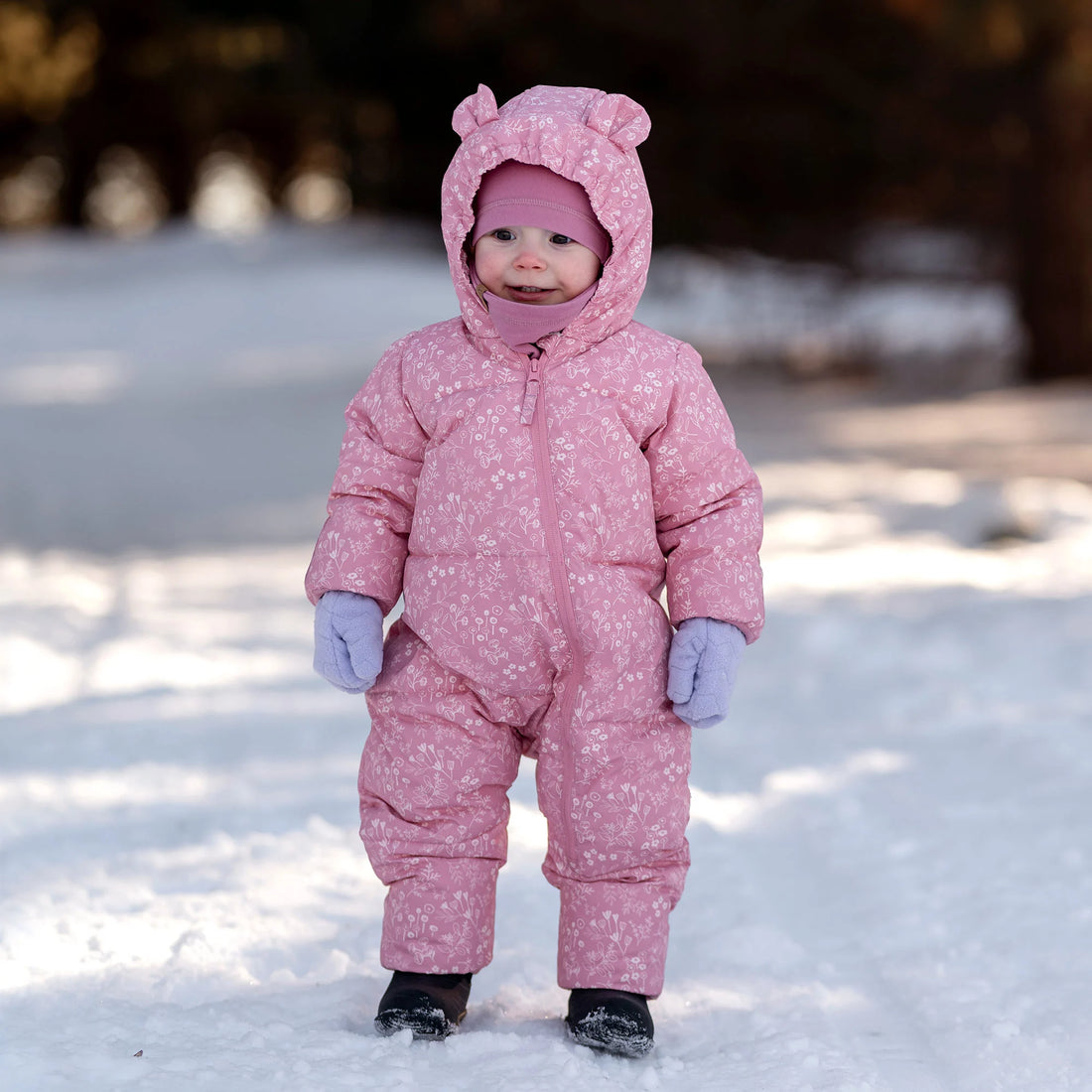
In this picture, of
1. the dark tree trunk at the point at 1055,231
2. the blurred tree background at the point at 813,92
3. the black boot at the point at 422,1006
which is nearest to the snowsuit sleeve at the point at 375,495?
the black boot at the point at 422,1006

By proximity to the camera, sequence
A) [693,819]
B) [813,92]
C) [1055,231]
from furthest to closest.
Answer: [813,92]
[1055,231]
[693,819]

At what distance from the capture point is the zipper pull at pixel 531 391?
82.5 inches

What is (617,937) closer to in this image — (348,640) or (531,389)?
(348,640)

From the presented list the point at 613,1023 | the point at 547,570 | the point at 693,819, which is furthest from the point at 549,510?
the point at 693,819

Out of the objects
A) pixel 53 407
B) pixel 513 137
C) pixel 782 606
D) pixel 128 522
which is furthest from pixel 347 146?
pixel 513 137

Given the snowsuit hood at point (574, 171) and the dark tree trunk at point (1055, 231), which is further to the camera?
the dark tree trunk at point (1055, 231)

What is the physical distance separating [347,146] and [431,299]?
549 cm

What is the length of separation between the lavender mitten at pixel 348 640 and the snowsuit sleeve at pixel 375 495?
0.07 ft

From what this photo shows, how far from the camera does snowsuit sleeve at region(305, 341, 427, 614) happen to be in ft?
7.20

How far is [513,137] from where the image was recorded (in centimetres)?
211

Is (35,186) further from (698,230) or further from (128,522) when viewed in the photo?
(128,522)

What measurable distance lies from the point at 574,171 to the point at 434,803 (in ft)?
2.96

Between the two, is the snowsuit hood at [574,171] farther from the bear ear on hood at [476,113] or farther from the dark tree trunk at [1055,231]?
the dark tree trunk at [1055,231]

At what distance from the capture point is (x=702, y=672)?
212 cm
